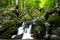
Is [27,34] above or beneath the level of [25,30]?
beneath

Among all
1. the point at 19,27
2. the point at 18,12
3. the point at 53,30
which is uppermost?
the point at 18,12

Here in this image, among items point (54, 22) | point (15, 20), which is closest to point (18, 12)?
point (15, 20)

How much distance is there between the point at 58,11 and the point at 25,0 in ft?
21.4

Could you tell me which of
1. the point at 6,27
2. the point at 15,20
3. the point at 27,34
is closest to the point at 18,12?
the point at 15,20

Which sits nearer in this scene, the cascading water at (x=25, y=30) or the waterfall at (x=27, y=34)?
the waterfall at (x=27, y=34)

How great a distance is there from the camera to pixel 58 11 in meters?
10.3

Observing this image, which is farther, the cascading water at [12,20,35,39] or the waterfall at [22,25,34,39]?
→ the cascading water at [12,20,35,39]

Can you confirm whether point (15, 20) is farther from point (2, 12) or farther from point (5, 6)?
point (5, 6)

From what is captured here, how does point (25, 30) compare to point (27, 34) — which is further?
point (25, 30)

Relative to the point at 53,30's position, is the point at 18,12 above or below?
above

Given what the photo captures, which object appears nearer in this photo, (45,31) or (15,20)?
(45,31)

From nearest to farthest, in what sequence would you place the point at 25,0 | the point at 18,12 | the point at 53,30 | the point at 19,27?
the point at 53,30, the point at 19,27, the point at 18,12, the point at 25,0

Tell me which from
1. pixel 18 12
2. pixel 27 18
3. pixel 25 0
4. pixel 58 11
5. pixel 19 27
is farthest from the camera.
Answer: pixel 25 0

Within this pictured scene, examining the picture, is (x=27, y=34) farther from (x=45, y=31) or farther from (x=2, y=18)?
(x=2, y=18)
